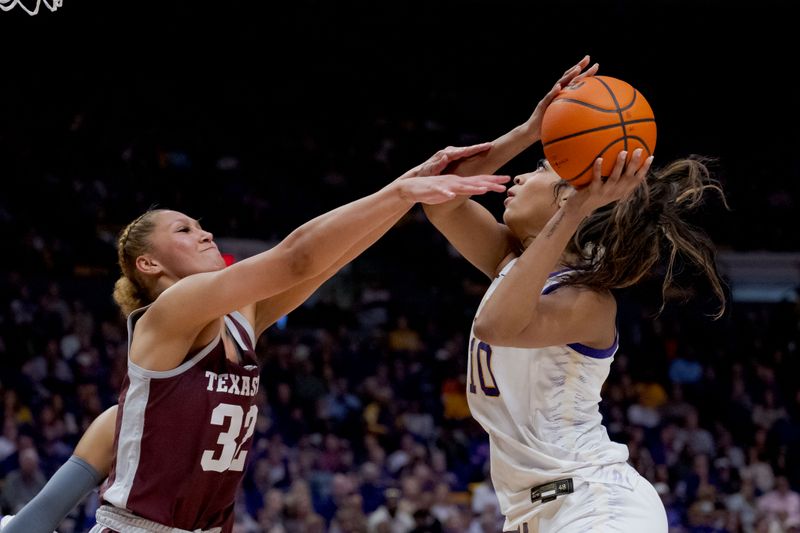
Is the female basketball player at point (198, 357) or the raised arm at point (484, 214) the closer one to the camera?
the female basketball player at point (198, 357)

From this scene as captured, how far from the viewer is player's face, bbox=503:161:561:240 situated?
143 inches

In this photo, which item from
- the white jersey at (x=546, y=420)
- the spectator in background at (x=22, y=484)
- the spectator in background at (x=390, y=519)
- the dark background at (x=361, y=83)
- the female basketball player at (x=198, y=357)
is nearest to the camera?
the female basketball player at (x=198, y=357)

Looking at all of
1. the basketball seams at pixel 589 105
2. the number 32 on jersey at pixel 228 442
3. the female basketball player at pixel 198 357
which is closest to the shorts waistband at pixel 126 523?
the female basketball player at pixel 198 357

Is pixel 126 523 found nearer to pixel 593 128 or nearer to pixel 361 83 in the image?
pixel 593 128

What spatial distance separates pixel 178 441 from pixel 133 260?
26.7 inches

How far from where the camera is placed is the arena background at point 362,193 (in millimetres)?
10242

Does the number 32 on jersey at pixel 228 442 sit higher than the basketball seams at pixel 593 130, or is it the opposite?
the basketball seams at pixel 593 130

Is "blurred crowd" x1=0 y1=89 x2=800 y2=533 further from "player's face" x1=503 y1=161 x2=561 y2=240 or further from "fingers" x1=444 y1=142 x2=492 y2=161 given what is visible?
"fingers" x1=444 y1=142 x2=492 y2=161

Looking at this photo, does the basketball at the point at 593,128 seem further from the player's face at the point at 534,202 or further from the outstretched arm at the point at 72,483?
the outstretched arm at the point at 72,483

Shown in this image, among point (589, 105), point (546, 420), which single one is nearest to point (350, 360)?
point (546, 420)

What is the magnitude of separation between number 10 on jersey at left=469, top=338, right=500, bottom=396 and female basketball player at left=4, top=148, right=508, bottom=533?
541 mm

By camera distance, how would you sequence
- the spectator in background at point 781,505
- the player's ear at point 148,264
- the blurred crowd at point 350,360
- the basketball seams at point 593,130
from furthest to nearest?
the spectator in background at point 781,505 < the blurred crowd at point 350,360 < the player's ear at point 148,264 < the basketball seams at point 593,130

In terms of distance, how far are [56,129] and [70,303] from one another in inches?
108

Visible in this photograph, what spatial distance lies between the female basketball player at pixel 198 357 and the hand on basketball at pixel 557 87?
0.24 meters
